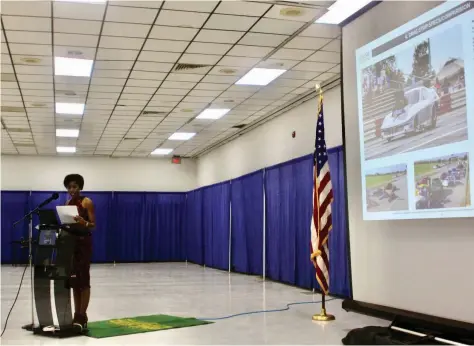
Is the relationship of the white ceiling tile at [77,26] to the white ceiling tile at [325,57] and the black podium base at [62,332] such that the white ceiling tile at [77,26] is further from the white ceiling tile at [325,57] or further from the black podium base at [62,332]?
the black podium base at [62,332]

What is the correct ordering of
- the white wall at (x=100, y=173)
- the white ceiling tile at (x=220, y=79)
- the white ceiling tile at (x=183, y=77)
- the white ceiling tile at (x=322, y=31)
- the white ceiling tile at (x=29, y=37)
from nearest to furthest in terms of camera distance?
the white ceiling tile at (x=322, y=31) → the white ceiling tile at (x=29, y=37) → the white ceiling tile at (x=183, y=77) → the white ceiling tile at (x=220, y=79) → the white wall at (x=100, y=173)

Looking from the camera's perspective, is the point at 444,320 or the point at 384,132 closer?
the point at 444,320

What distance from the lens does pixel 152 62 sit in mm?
8195

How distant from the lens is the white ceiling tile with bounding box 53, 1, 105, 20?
6102 millimetres

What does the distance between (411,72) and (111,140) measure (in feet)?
37.6

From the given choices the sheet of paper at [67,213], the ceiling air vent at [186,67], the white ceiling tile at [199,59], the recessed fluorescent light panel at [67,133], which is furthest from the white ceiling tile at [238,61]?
the recessed fluorescent light panel at [67,133]

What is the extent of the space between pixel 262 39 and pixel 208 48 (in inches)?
31.7

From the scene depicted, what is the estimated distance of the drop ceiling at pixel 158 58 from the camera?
6352 mm

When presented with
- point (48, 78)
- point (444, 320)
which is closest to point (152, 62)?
point (48, 78)

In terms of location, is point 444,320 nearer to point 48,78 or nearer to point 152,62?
point 152,62

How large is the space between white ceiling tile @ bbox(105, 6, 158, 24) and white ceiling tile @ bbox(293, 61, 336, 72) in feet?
8.91

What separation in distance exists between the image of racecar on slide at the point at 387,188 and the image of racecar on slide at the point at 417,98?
171 millimetres

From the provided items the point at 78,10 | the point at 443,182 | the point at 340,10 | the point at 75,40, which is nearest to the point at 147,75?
the point at 75,40

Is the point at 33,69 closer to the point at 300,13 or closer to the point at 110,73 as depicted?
the point at 110,73
